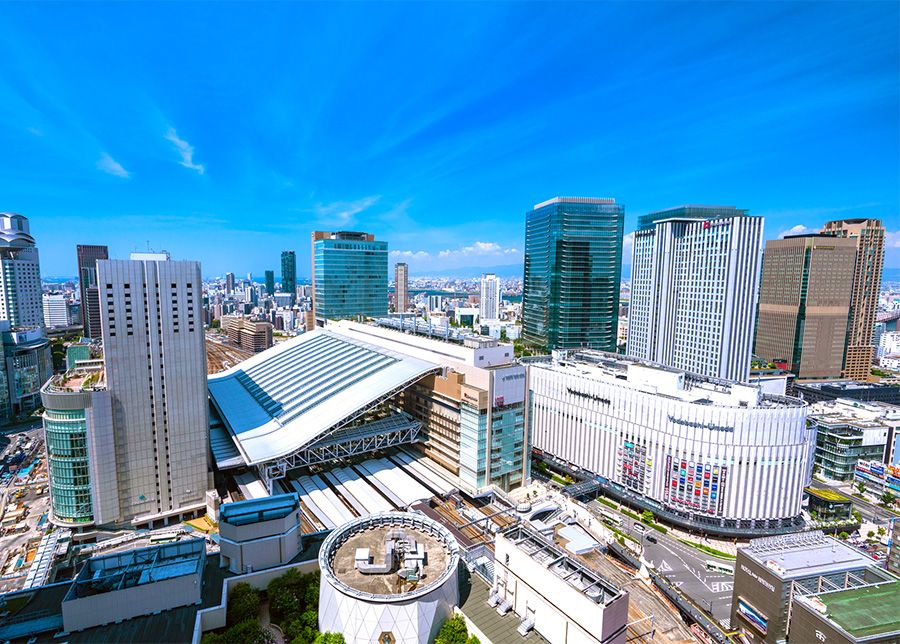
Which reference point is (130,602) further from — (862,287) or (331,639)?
(862,287)

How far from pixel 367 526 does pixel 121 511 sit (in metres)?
33.0

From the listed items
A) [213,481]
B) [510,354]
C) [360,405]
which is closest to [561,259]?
[510,354]

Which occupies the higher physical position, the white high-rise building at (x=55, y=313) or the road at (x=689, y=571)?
the white high-rise building at (x=55, y=313)

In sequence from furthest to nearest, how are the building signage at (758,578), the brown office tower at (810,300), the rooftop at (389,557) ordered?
the brown office tower at (810,300) < the building signage at (758,578) < the rooftop at (389,557)

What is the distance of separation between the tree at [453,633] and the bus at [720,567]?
3752cm

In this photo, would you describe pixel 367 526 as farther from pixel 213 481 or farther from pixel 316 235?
pixel 316 235

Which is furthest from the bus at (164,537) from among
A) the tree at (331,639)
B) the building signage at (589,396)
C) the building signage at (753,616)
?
the building signage at (753,616)

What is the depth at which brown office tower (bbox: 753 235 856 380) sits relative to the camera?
429 ft

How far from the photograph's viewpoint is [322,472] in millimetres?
58062

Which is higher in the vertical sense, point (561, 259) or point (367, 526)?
point (561, 259)

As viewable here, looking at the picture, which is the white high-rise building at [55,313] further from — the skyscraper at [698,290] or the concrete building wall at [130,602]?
the skyscraper at [698,290]

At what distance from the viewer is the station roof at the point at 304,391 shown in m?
54.8

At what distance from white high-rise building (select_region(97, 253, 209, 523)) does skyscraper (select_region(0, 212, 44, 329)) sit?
13750 cm

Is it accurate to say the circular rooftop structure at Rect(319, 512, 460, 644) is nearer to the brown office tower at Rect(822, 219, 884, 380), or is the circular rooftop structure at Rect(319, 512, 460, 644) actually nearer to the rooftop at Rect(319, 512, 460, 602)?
the rooftop at Rect(319, 512, 460, 602)
